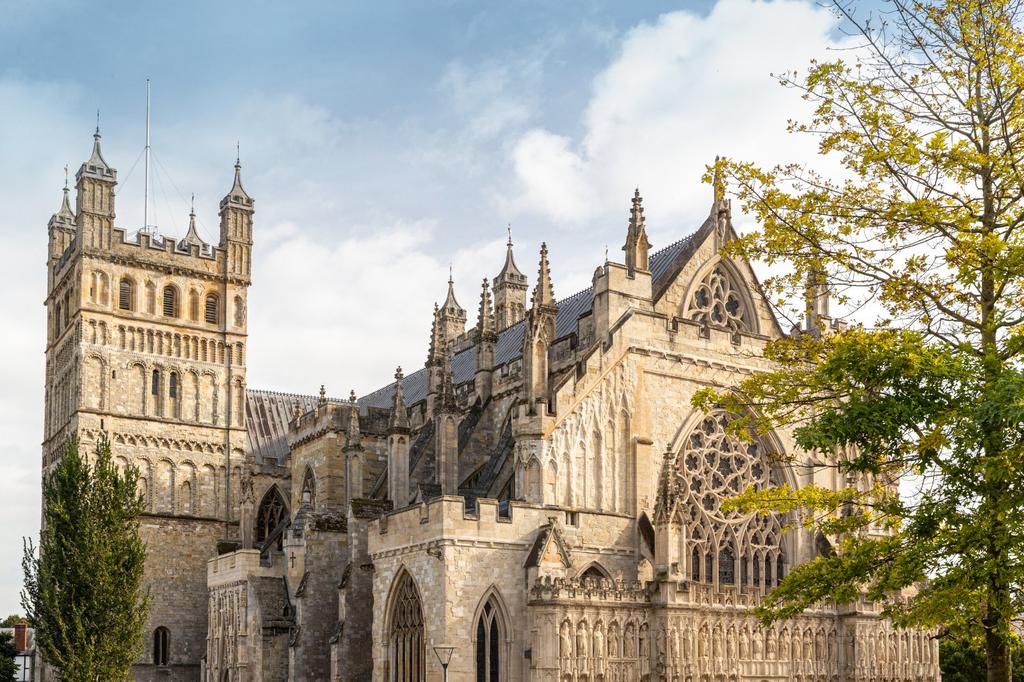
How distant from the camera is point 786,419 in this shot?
15758mm

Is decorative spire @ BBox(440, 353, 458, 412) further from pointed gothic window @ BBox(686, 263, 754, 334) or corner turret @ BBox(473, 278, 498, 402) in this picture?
pointed gothic window @ BBox(686, 263, 754, 334)

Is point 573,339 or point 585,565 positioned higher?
point 573,339

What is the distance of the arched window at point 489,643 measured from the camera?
96.9ft

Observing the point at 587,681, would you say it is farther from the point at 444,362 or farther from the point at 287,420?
the point at 287,420

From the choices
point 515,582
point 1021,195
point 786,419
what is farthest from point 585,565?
point 1021,195

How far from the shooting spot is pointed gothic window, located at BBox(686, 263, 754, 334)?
35781 mm

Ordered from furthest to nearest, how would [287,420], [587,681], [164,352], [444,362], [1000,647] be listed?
[287,420], [164,352], [444,362], [587,681], [1000,647]

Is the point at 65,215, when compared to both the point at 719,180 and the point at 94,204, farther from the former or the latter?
the point at 719,180

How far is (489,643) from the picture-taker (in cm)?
2966

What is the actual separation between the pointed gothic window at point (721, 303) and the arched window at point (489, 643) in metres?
10.9

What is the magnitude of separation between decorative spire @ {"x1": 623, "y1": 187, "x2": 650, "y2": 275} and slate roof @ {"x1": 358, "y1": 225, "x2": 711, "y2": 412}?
1.27m

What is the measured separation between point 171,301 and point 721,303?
87.9 ft

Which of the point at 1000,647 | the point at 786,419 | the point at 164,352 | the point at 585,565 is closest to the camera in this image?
the point at 1000,647

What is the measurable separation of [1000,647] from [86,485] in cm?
2876
